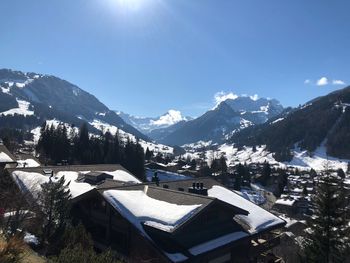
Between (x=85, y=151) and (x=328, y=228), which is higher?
(x=85, y=151)

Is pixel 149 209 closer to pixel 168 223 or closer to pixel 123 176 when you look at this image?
pixel 168 223

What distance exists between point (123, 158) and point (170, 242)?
92.2 m

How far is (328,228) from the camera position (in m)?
28.4

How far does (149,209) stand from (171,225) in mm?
3755

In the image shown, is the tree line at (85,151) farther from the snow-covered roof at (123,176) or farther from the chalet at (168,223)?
the chalet at (168,223)

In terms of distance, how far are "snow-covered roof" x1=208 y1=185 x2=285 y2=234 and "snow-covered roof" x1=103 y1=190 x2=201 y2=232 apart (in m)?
8.07

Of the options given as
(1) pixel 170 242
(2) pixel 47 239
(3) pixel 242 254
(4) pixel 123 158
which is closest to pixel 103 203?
(2) pixel 47 239

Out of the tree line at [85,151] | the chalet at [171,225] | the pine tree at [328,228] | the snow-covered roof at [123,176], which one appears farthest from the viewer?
the tree line at [85,151]

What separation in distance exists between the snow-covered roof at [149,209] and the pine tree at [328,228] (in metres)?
9.66

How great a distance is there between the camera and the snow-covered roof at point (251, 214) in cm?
3312

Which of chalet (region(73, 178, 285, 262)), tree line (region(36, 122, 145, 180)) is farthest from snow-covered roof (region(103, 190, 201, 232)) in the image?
tree line (region(36, 122, 145, 180))

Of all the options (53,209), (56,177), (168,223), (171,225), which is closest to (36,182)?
(56,177)

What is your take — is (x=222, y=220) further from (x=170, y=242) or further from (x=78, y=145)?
(x=78, y=145)

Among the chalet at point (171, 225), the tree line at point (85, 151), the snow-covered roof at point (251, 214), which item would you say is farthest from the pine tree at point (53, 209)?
the tree line at point (85, 151)
